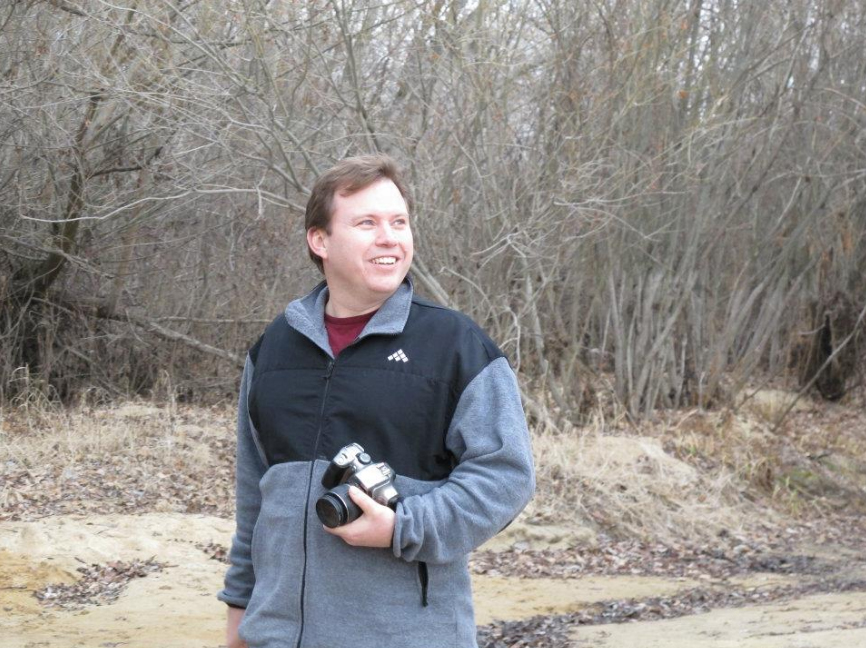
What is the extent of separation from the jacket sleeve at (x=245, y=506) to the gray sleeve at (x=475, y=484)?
0.48 meters

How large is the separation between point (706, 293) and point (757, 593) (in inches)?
218

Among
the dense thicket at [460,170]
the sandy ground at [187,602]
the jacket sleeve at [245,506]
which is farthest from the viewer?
the dense thicket at [460,170]

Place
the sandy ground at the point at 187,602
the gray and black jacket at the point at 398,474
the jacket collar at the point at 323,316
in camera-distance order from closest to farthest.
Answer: the gray and black jacket at the point at 398,474, the jacket collar at the point at 323,316, the sandy ground at the point at 187,602

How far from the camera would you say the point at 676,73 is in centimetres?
1169

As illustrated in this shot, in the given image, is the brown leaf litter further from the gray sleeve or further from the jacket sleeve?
the gray sleeve

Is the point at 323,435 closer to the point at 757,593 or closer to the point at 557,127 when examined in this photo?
the point at 757,593

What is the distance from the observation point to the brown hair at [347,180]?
2605 millimetres

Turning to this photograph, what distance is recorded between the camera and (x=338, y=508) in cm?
240

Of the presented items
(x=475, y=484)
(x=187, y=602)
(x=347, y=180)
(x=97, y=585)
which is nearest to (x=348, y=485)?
(x=475, y=484)

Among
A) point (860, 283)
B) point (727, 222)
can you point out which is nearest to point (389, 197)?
point (727, 222)

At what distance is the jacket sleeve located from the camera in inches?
109

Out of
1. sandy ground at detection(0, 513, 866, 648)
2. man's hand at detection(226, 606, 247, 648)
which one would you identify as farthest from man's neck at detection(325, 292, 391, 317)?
sandy ground at detection(0, 513, 866, 648)

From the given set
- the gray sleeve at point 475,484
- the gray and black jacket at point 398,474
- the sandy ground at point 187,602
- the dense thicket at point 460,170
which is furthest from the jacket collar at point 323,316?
the dense thicket at point 460,170

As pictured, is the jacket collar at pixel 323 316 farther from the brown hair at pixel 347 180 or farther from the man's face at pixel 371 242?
the brown hair at pixel 347 180
